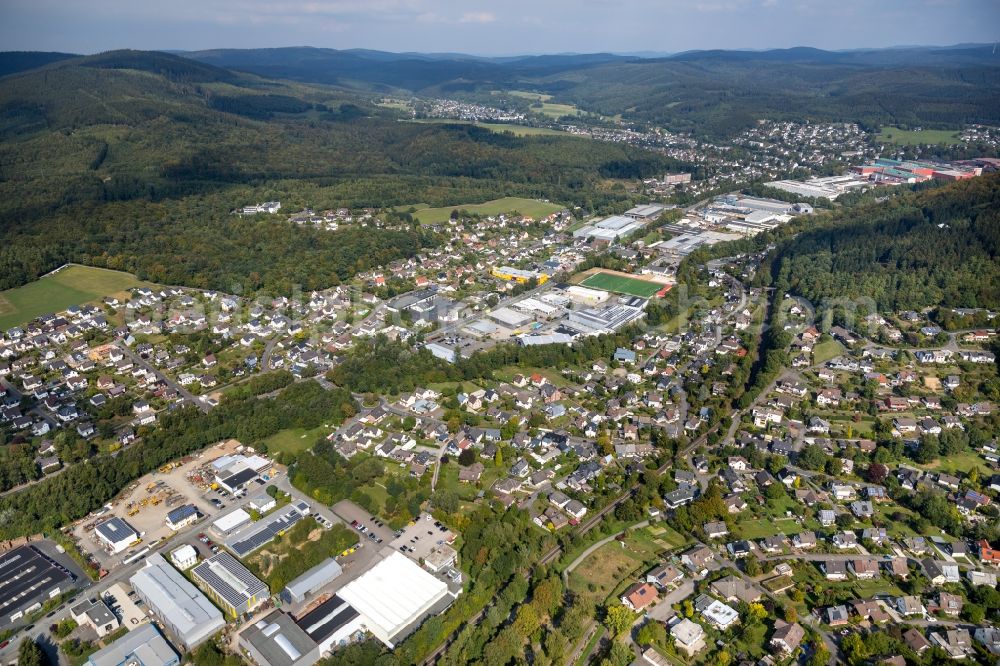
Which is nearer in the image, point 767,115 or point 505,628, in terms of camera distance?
point 505,628

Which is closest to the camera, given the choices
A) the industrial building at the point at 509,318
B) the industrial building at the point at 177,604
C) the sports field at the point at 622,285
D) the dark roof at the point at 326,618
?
the dark roof at the point at 326,618

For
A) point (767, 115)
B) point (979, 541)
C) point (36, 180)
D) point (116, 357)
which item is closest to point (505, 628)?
point (979, 541)

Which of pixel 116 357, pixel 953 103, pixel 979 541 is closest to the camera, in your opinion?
pixel 979 541

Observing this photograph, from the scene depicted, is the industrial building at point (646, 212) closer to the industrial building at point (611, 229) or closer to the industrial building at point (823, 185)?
the industrial building at point (611, 229)

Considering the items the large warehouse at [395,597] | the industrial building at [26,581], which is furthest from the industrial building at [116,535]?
the large warehouse at [395,597]

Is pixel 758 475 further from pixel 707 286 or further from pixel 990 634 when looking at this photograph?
pixel 707 286

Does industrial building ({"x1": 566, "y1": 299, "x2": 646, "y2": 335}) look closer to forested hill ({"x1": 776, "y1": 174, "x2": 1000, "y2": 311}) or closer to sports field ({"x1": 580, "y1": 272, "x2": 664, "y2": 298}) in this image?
sports field ({"x1": 580, "y1": 272, "x2": 664, "y2": 298})
